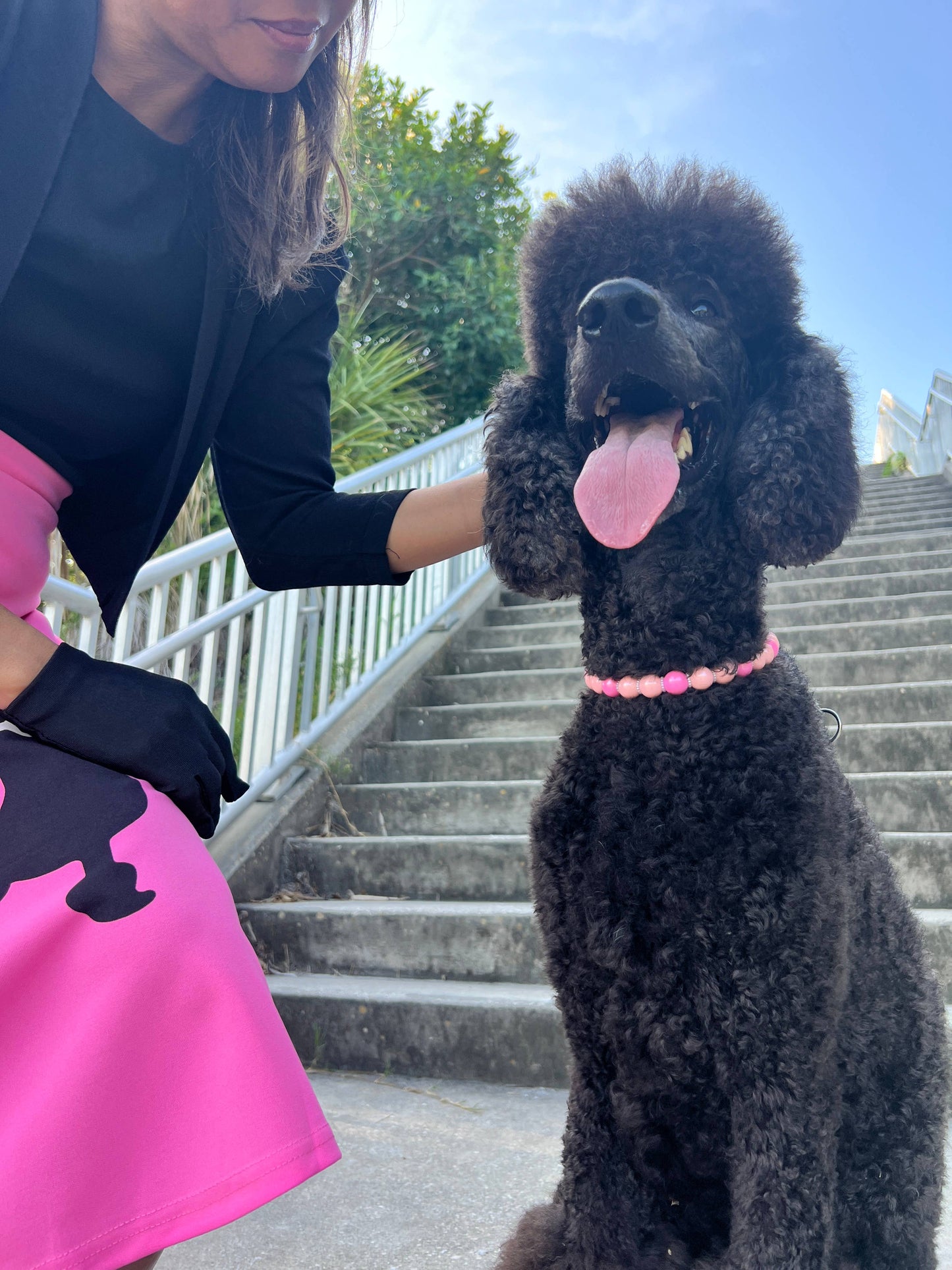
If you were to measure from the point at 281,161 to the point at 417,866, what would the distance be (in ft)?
6.54

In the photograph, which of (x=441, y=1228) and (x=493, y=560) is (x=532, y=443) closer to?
(x=493, y=560)

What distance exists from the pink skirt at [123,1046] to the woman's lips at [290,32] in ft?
2.34

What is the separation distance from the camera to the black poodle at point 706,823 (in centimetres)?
100

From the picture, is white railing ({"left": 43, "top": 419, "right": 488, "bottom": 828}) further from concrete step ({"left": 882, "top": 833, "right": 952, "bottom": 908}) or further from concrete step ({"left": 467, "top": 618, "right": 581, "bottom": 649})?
concrete step ({"left": 882, "top": 833, "right": 952, "bottom": 908})

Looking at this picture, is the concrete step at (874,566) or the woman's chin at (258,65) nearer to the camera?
the woman's chin at (258,65)

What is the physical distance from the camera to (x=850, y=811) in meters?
1.14

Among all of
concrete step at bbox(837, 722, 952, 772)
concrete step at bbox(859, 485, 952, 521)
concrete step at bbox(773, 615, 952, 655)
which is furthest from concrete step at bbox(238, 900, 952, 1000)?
concrete step at bbox(859, 485, 952, 521)

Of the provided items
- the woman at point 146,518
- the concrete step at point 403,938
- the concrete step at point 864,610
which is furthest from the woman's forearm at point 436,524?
the concrete step at point 864,610

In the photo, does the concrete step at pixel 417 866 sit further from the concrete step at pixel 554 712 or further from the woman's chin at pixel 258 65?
the woman's chin at pixel 258 65

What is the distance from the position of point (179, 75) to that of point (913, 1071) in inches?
53.8

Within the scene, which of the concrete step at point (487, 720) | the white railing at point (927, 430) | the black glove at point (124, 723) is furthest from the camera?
the white railing at point (927, 430)

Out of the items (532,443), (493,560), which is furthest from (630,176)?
(493,560)

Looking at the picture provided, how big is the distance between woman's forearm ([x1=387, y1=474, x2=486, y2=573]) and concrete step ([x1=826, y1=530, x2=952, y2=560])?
3.80 metres

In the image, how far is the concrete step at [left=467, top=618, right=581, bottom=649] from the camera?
4.22 m
